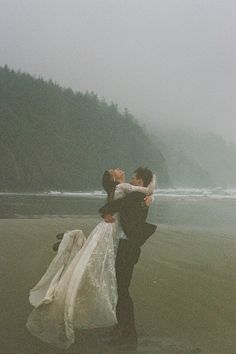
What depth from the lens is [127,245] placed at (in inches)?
96.1

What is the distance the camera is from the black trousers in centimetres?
244

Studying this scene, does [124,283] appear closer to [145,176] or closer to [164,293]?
[145,176]

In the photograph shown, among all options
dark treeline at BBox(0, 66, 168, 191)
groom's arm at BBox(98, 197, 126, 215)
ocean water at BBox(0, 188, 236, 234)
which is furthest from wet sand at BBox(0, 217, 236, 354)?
groom's arm at BBox(98, 197, 126, 215)

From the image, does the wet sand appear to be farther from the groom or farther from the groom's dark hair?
the groom's dark hair

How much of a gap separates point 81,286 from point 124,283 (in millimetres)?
259

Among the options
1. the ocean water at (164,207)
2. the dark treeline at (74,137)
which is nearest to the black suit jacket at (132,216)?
the dark treeline at (74,137)

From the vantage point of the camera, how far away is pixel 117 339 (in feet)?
8.05

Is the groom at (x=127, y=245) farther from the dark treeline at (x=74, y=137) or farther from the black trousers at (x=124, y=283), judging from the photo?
the dark treeline at (x=74, y=137)

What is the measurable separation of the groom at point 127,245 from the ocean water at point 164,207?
1931 millimetres

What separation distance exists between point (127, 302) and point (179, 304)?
73cm

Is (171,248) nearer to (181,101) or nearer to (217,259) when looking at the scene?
(217,259)

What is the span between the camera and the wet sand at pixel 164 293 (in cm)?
249

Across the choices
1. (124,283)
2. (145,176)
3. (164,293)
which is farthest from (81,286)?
(164,293)

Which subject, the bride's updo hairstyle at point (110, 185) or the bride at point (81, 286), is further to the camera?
the bride's updo hairstyle at point (110, 185)
